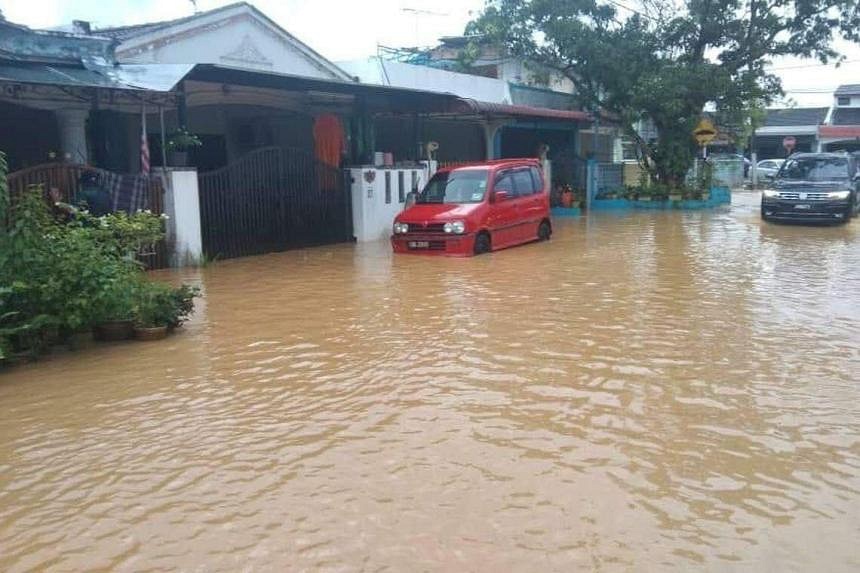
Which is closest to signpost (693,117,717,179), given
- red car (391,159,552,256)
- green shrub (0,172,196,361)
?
red car (391,159,552,256)

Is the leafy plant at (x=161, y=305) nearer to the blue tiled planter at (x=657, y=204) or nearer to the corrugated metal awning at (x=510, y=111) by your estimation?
the corrugated metal awning at (x=510, y=111)

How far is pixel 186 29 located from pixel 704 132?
16525 mm

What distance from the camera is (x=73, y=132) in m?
15.3

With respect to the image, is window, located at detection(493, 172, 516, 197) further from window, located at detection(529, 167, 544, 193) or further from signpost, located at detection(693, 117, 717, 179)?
signpost, located at detection(693, 117, 717, 179)

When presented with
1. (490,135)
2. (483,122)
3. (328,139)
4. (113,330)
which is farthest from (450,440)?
(490,135)

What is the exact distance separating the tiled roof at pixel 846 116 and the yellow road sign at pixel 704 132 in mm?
26948

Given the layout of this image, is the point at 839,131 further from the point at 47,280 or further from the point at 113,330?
the point at 47,280

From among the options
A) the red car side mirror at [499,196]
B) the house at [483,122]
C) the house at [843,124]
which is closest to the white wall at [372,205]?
A: the house at [483,122]

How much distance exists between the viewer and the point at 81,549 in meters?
3.78

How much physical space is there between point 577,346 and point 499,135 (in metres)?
19.1

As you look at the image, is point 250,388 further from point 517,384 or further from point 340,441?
point 517,384

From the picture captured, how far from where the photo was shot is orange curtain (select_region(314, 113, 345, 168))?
18.8 meters

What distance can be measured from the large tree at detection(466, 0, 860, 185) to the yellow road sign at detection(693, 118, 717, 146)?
0.78ft

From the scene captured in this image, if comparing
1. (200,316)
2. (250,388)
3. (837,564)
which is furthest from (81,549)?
(200,316)
